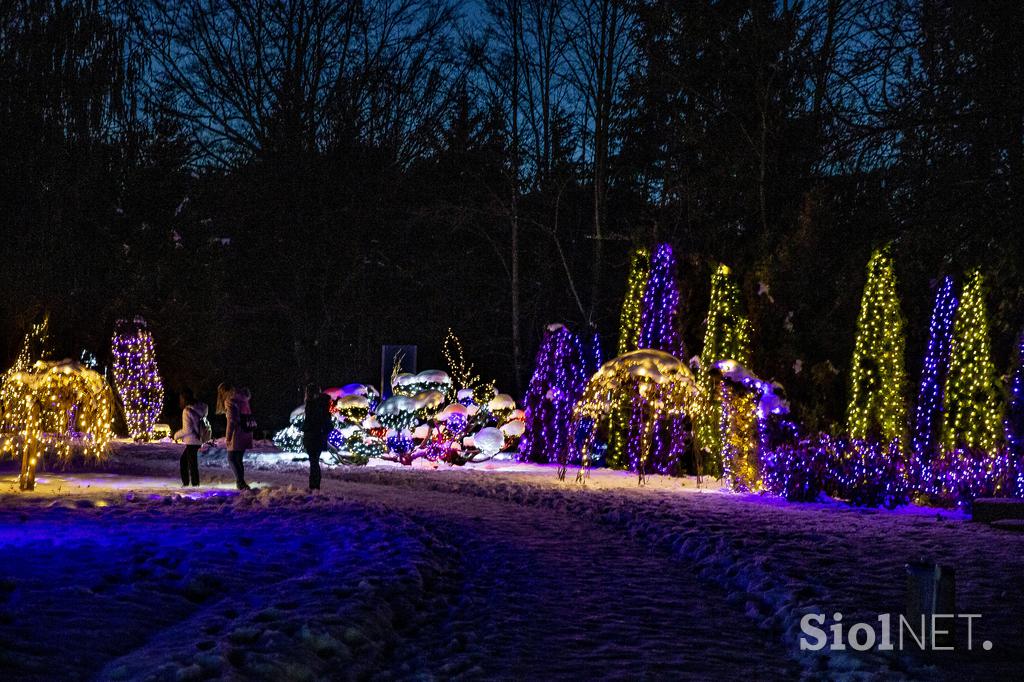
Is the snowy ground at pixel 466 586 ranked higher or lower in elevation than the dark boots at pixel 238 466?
lower

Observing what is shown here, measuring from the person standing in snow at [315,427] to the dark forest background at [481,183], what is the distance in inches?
300

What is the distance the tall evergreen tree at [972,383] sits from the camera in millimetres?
17328

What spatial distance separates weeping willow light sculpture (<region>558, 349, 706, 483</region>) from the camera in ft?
63.2

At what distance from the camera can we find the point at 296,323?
123 ft

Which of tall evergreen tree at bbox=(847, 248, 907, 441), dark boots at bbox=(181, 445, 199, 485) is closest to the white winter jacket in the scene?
dark boots at bbox=(181, 445, 199, 485)

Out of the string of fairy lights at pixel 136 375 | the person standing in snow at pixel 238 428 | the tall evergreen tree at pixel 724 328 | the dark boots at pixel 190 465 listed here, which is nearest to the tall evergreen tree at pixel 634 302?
the tall evergreen tree at pixel 724 328

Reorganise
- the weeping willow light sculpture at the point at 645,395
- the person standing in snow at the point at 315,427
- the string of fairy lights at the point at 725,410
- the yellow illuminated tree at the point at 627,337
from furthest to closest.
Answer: the yellow illuminated tree at the point at 627,337 < the weeping willow light sculpture at the point at 645,395 < the person standing in snow at the point at 315,427 < the string of fairy lights at the point at 725,410

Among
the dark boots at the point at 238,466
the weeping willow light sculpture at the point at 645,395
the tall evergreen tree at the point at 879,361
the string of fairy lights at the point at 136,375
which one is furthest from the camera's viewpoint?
the string of fairy lights at the point at 136,375

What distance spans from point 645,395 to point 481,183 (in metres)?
15.9

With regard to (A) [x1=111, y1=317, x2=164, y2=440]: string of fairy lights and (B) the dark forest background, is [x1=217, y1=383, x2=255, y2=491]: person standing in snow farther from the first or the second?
(A) [x1=111, y1=317, x2=164, y2=440]: string of fairy lights

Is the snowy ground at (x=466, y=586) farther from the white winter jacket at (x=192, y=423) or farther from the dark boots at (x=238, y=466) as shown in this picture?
the white winter jacket at (x=192, y=423)

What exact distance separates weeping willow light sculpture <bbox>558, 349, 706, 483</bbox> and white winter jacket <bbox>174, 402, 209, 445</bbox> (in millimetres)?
6731

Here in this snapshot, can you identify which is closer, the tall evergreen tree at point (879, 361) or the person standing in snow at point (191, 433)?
the person standing in snow at point (191, 433)

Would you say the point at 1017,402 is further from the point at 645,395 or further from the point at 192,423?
the point at 192,423
